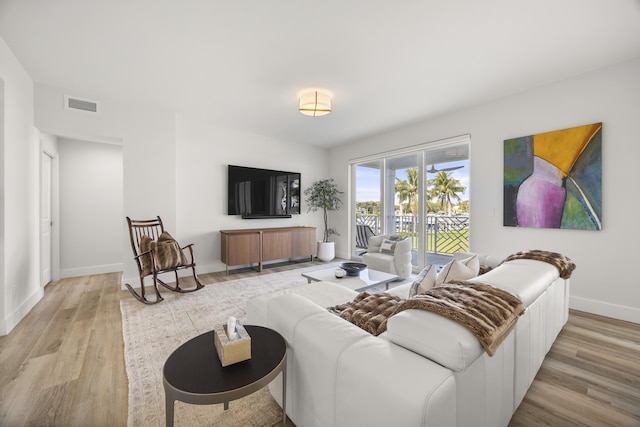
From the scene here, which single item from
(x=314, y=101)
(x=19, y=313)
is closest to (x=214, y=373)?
(x=314, y=101)

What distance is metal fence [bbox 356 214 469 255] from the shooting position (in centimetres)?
403

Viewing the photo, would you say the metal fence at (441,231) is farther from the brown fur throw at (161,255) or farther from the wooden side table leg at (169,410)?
the wooden side table leg at (169,410)

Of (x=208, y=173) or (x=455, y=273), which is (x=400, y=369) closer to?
(x=455, y=273)

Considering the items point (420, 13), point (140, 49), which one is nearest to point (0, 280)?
point (140, 49)

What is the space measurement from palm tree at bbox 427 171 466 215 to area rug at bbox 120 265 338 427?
256cm

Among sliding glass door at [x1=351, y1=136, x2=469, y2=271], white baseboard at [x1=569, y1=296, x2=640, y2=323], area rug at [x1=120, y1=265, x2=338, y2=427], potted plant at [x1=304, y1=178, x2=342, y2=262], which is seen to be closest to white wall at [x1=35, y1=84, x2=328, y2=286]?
potted plant at [x1=304, y1=178, x2=342, y2=262]

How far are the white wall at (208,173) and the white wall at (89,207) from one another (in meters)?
1.10

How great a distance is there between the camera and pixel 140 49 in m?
2.43

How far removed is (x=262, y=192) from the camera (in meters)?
5.17

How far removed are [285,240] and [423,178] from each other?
2.68 m

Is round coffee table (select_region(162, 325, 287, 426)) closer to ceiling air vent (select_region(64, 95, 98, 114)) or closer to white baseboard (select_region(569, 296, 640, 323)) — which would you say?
white baseboard (select_region(569, 296, 640, 323))

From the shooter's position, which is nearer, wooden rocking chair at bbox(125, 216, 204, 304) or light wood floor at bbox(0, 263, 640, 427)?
light wood floor at bbox(0, 263, 640, 427)

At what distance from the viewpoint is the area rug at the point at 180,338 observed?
1.42 meters

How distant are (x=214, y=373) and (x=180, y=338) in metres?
1.57
